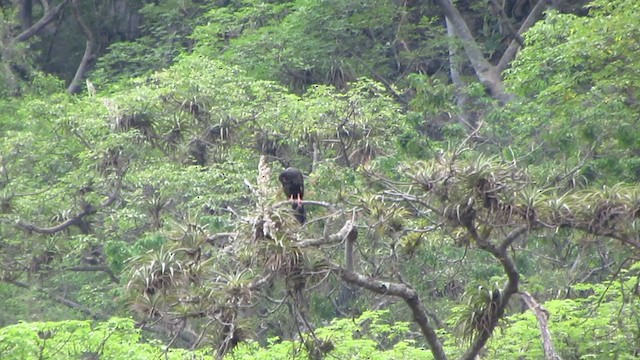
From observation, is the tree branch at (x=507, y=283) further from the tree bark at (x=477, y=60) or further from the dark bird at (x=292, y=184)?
the tree bark at (x=477, y=60)

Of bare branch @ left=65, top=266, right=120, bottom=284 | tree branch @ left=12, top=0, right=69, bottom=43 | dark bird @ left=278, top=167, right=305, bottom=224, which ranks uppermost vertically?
dark bird @ left=278, top=167, right=305, bottom=224

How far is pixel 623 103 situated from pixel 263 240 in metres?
7.56

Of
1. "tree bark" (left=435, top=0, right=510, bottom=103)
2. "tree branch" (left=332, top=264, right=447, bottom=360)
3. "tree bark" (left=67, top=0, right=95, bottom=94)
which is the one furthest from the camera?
"tree bark" (left=67, top=0, right=95, bottom=94)

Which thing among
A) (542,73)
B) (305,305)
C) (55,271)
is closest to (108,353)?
(305,305)

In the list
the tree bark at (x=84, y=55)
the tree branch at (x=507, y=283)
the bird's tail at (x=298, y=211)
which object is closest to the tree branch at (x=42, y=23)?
the tree bark at (x=84, y=55)

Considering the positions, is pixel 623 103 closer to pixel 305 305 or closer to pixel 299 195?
pixel 299 195

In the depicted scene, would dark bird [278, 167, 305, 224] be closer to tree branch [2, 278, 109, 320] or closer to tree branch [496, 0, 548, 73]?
tree branch [2, 278, 109, 320]

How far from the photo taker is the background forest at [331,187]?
7625 millimetres

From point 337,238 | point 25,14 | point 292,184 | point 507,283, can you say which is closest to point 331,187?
point 292,184

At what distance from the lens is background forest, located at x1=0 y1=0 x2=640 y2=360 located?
7.62m

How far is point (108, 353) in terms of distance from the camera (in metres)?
11.3

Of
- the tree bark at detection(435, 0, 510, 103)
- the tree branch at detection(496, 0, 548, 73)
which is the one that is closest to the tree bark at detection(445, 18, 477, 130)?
the tree bark at detection(435, 0, 510, 103)

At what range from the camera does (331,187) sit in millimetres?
13047

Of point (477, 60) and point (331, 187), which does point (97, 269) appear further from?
point (477, 60)
